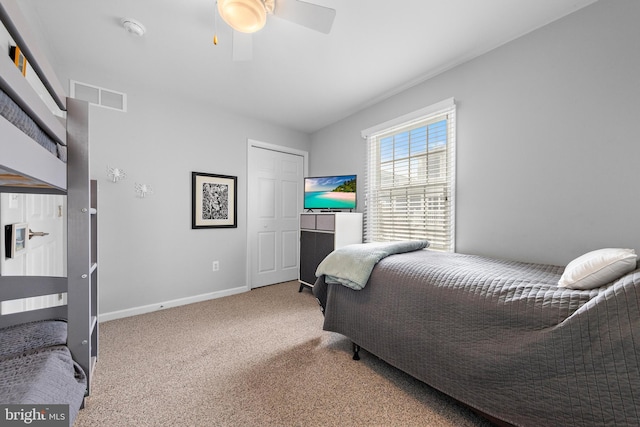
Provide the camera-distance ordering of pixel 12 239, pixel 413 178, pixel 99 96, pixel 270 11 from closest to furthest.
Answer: pixel 12 239 → pixel 270 11 → pixel 99 96 → pixel 413 178

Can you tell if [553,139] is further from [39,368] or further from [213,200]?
[213,200]

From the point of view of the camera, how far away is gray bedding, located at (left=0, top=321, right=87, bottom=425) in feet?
2.47

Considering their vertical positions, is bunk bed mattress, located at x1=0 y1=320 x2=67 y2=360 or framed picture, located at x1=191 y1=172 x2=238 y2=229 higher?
framed picture, located at x1=191 y1=172 x2=238 y2=229

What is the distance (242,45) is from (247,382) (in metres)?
2.21

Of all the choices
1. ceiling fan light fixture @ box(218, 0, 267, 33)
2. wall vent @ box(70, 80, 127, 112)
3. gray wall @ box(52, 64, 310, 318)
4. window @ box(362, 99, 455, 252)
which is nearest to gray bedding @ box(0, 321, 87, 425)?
gray wall @ box(52, 64, 310, 318)

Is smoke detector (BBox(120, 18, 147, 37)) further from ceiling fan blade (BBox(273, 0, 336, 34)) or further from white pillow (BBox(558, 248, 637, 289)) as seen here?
white pillow (BBox(558, 248, 637, 289))

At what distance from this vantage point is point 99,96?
2.46 metres

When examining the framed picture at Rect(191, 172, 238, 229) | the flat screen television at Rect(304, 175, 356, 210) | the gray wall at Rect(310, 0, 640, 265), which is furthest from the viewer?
the flat screen television at Rect(304, 175, 356, 210)

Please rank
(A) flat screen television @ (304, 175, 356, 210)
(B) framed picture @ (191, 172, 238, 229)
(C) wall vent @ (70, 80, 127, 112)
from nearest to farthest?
(C) wall vent @ (70, 80, 127, 112) < (B) framed picture @ (191, 172, 238, 229) < (A) flat screen television @ (304, 175, 356, 210)

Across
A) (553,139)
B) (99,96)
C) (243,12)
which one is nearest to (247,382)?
(243,12)

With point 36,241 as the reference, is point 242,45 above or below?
above

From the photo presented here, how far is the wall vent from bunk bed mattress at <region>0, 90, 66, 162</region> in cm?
184

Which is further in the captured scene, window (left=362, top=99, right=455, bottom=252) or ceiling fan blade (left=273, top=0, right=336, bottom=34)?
window (left=362, top=99, right=455, bottom=252)

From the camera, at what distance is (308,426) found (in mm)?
1253
